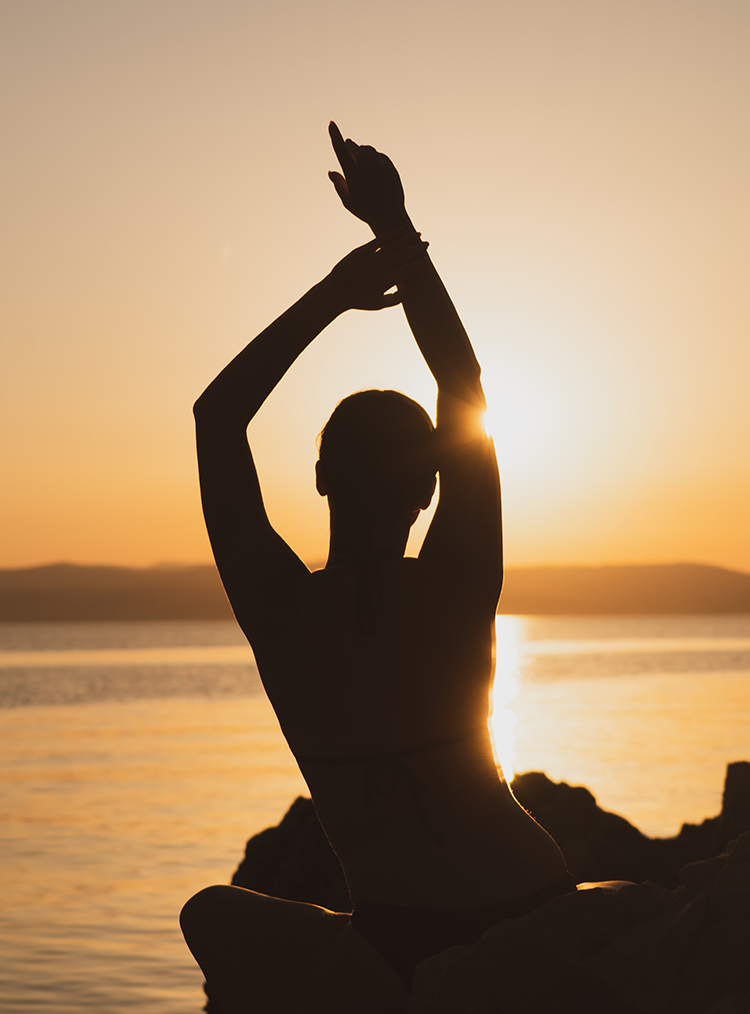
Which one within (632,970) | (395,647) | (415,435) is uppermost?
(415,435)

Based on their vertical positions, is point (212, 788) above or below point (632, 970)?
below

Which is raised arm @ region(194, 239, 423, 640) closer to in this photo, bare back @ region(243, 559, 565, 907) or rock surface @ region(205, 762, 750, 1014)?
bare back @ region(243, 559, 565, 907)

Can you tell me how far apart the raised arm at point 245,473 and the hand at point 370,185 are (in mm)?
481

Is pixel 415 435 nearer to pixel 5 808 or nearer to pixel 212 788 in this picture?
pixel 5 808

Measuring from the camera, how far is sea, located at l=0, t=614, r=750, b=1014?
34.8ft

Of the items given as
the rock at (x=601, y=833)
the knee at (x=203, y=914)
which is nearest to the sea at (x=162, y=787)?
the rock at (x=601, y=833)

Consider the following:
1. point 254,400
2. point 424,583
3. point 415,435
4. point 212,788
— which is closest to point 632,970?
point 424,583

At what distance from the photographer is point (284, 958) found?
81.7 inches

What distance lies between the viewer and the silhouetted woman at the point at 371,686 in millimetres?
2082

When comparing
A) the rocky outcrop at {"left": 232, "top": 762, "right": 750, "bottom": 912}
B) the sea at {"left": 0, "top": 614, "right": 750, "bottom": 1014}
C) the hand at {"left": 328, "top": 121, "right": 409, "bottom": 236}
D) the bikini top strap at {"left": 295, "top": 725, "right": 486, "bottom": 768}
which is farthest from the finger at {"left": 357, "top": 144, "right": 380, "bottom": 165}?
the sea at {"left": 0, "top": 614, "right": 750, "bottom": 1014}

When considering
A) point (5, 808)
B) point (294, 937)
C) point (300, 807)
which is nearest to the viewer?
point (294, 937)

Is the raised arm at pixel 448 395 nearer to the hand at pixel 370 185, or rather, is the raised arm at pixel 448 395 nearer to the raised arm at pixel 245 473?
the hand at pixel 370 185

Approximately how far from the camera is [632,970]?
195 centimetres

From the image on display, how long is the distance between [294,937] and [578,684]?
6226 cm
